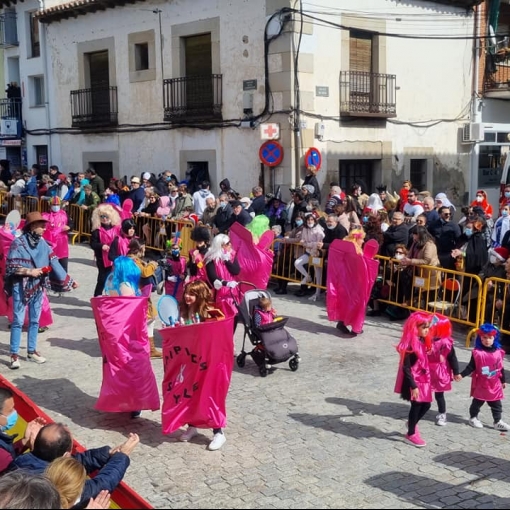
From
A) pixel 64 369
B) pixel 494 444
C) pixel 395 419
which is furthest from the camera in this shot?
pixel 64 369

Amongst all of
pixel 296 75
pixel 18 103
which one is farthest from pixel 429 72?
pixel 18 103

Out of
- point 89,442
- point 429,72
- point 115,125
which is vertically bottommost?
point 89,442

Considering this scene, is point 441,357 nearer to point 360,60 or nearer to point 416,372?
point 416,372

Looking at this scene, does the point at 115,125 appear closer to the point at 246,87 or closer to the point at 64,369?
the point at 246,87

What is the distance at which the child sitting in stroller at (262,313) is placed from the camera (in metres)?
8.59

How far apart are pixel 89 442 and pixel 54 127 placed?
1799 cm

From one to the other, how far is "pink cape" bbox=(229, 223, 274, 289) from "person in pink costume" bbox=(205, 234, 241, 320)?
1513 millimetres

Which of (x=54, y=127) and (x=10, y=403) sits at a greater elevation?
(x=54, y=127)

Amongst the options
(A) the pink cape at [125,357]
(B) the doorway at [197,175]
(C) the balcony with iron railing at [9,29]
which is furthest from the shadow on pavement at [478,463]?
(C) the balcony with iron railing at [9,29]

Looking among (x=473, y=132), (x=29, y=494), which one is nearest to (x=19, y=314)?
(x=29, y=494)

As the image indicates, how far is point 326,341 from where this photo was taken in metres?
9.96

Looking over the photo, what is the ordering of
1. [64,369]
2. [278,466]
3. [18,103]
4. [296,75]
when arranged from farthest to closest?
[18,103] < [296,75] < [64,369] < [278,466]

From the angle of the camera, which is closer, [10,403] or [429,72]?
[10,403]

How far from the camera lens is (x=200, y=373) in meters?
6.53
